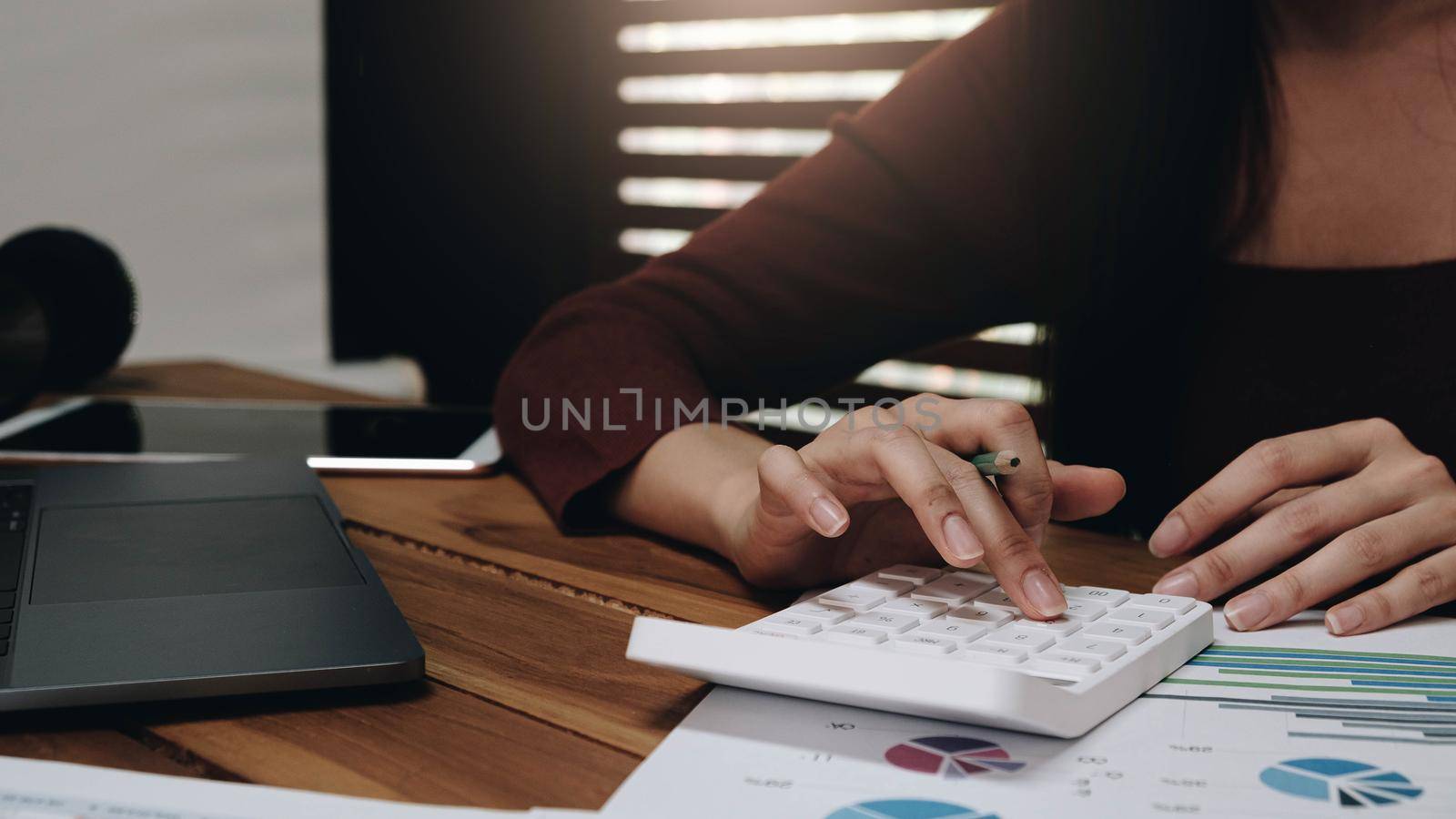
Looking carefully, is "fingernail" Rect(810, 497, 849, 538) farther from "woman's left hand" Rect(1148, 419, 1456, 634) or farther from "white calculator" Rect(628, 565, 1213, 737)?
"woman's left hand" Rect(1148, 419, 1456, 634)

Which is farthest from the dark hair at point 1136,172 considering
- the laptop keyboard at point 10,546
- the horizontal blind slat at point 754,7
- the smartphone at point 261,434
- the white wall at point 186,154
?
the white wall at point 186,154

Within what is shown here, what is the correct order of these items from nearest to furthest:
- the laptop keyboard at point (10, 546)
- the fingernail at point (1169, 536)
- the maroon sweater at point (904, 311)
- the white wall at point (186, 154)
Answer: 1. the laptop keyboard at point (10, 546)
2. the fingernail at point (1169, 536)
3. the maroon sweater at point (904, 311)
4. the white wall at point (186, 154)

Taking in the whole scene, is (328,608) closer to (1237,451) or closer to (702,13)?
(1237,451)

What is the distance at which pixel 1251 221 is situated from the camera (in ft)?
2.25

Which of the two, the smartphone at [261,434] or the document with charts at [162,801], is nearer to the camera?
the document with charts at [162,801]

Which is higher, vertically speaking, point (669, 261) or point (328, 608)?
point (669, 261)

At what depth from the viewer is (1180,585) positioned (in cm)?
45

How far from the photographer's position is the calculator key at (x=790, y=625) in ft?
1.22

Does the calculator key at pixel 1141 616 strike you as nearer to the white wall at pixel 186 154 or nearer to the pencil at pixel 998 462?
the pencil at pixel 998 462

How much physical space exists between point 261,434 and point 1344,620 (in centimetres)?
65

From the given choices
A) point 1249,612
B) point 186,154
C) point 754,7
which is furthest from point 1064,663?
point 186,154

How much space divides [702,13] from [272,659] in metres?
1.33

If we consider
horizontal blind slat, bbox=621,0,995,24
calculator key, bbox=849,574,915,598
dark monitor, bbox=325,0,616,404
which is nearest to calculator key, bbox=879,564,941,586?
calculator key, bbox=849,574,915,598

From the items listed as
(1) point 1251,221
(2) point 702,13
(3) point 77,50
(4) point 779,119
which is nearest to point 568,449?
(1) point 1251,221
